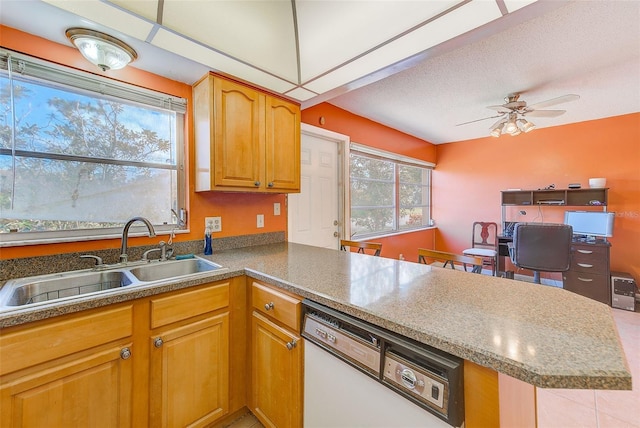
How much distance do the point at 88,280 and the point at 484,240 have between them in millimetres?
5174

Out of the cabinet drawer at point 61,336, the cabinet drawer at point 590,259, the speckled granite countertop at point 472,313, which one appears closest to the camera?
the speckled granite countertop at point 472,313

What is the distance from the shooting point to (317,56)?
1.75 meters

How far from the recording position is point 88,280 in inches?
57.2

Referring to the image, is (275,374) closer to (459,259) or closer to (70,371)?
(70,371)

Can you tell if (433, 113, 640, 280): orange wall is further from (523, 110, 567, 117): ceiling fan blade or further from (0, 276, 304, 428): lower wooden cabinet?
(0, 276, 304, 428): lower wooden cabinet

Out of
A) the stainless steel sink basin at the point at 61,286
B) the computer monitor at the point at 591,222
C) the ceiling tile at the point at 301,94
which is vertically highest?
the ceiling tile at the point at 301,94

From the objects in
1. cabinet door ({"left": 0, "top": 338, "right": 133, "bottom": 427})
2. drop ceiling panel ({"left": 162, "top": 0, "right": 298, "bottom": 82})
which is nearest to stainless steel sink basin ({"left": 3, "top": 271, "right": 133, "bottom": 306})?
cabinet door ({"left": 0, "top": 338, "right": 133, "bottom": 427})

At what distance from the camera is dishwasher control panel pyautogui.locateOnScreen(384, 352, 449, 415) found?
29.1 inches

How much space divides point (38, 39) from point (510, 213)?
Result: 219 inches

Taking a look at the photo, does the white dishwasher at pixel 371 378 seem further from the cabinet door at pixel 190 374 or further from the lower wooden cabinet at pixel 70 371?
the lower wooden cabinet at pixel 70 371

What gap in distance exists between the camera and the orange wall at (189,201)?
139 cm

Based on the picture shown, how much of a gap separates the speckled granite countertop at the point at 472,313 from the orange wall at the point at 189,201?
25.2 inches

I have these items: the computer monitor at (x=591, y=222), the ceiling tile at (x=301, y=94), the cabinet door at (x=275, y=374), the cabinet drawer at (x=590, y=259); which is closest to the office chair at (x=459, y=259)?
the cabinet door at (x=275, y=374)

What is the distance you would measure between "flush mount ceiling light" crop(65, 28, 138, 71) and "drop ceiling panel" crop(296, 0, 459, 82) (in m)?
1.02
